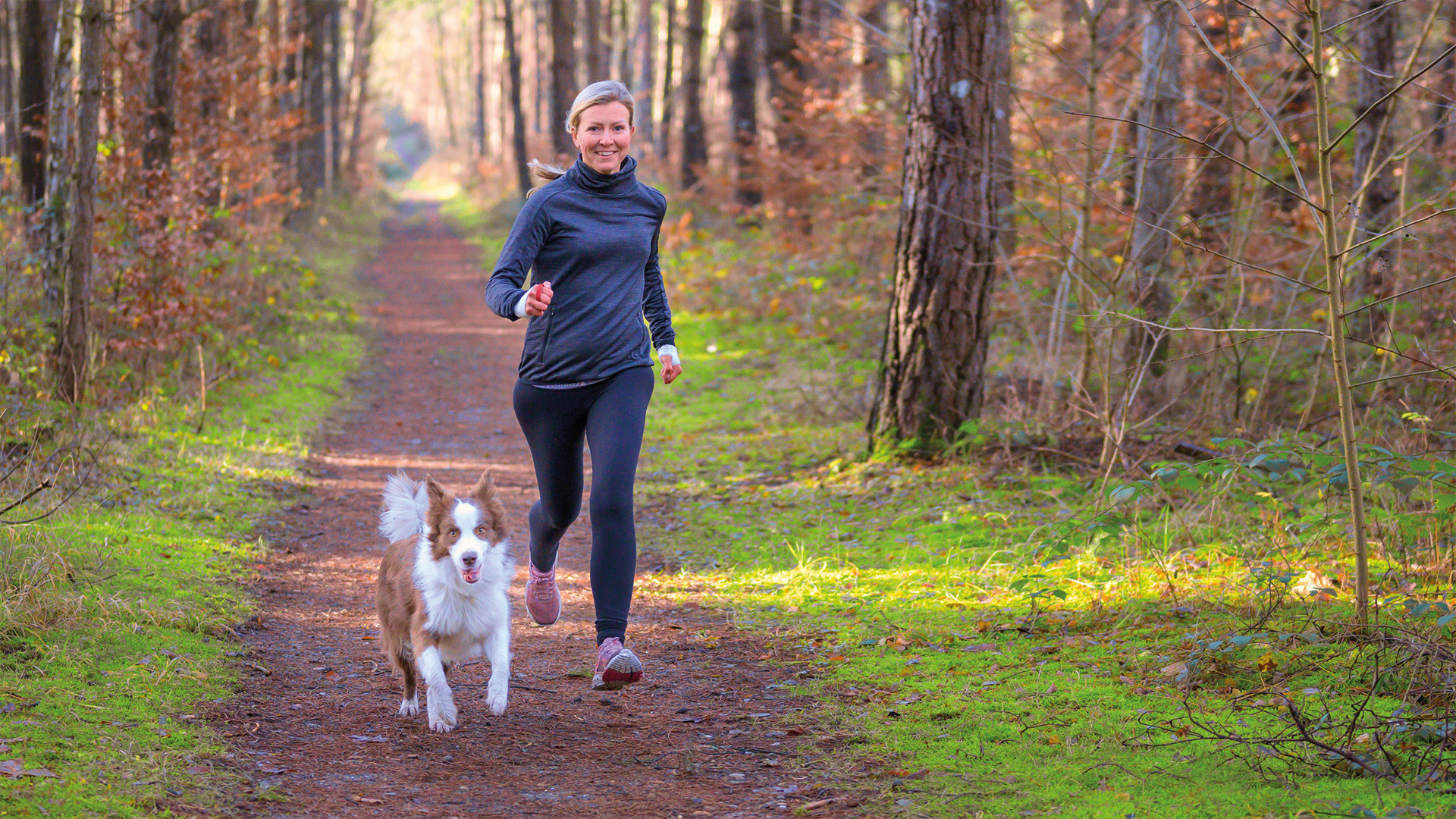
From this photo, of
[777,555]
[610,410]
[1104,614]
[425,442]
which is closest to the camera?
[610,410]

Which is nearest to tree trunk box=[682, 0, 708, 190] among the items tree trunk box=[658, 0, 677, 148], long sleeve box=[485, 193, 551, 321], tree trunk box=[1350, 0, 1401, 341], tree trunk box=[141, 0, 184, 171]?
tree trunk box=[658, 0, 677, 148]

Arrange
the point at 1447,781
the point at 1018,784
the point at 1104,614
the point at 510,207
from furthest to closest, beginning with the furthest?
1. the point at 510,207
2. the point at 1104,614
3. the point at 1018,784
4. the point at 1447,781

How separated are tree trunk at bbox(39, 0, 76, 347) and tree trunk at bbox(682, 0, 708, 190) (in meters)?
15.3

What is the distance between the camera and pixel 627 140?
15.2 feet

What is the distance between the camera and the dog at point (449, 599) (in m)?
4.34

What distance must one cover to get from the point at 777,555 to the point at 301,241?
19435 mm

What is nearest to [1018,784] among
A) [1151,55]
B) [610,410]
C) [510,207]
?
[610,410]

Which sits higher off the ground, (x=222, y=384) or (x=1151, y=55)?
(x=1151, y=55)

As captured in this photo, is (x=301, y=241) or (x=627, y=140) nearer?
(x=627, y=140)

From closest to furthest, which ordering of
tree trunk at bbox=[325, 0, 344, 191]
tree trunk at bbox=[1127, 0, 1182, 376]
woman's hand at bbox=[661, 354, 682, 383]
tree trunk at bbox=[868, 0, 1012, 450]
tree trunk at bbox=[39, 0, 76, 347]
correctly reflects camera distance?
woman's hand at bbox=[661, 354, 682, 383], tree trunk at bbox=[868, 0, 1012, 450], tree trunk at bbox=[39, 0, 76, 347], tree trunk at bbox=[1127, 0, 1182, 376], tree trunk at bbox=[325, 0, 344, 191]

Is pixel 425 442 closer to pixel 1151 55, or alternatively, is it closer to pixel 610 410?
pixel 610 410

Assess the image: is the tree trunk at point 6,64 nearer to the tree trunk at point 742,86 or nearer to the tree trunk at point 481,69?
the tree trunk at point 742,86

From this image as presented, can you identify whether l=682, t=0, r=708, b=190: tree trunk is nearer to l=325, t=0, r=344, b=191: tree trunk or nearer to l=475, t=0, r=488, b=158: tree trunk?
l=325, t=0, r=344, b=191: tree trunk

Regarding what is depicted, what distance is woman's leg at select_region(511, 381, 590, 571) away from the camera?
466 centimetres
